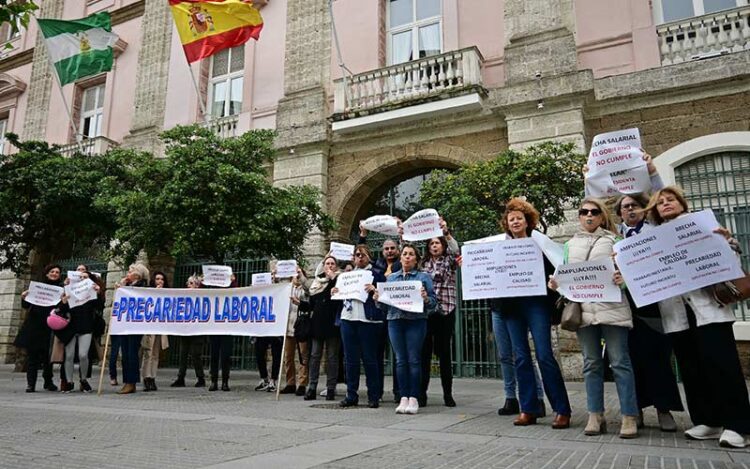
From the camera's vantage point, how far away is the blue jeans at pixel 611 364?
401cm

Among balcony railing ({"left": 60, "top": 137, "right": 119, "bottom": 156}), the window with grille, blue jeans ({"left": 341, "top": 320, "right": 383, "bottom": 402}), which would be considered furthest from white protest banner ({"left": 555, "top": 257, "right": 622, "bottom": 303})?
balcony railing ({"left": 60, "top": 137, "right": 119, "bottom": 156})

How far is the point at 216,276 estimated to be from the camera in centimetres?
821

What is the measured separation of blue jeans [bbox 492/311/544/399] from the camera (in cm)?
498

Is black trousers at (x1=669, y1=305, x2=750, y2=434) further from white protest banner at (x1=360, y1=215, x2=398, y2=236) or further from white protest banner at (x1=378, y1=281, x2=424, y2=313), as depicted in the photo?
white protest banner at (x1=360, y1=215, x2=398, y2=236)

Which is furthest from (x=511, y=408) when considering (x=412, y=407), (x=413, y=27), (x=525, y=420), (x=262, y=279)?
(x=413, y=27)

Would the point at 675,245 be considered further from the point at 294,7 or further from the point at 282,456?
the point at 294,7

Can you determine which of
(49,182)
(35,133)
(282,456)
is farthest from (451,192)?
(35,133)

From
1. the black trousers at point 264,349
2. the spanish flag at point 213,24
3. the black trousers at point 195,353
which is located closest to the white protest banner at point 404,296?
the black trousers at point 264,349

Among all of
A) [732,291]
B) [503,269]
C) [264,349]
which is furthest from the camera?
[264,349]

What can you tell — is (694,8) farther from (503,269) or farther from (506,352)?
(506,352)

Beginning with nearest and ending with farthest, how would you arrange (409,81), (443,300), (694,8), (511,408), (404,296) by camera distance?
(511,408) → (404,296) → (443,300) → (694,8) → (409,81)

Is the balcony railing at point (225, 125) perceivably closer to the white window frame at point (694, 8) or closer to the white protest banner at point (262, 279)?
the white protest banner at point (262, 279)

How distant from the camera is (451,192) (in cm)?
822

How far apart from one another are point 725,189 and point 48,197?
1330 centimetres
